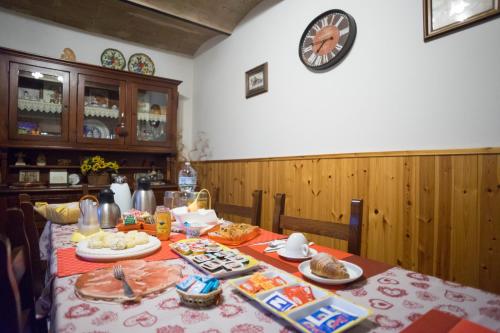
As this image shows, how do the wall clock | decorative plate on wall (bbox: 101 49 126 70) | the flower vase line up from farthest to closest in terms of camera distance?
decorative plate on wall (bbox: 101 49 126 70) < the flower vase < the wall clock

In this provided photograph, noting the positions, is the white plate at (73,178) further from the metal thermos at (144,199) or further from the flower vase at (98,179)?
the metal thermos at (144,199)

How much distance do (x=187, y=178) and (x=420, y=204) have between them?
104 inches

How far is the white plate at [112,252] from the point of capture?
822mm

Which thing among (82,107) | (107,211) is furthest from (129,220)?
(82,107)

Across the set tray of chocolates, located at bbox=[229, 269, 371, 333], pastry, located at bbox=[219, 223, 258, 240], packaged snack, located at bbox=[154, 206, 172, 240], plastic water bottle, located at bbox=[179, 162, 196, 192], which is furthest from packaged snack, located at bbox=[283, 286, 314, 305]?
plastic water bottle, located at bbox=[179, 162, 196, 192]

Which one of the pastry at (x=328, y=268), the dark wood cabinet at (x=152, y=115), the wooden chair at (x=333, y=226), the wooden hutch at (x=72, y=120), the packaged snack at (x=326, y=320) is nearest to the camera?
the packaged snack at (x=326, y=320)

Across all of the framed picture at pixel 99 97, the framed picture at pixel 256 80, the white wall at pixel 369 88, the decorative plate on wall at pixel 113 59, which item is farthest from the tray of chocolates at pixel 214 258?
the decorative plate on wall at pixel 113 59

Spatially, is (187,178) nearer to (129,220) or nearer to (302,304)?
Answer: (129,220)

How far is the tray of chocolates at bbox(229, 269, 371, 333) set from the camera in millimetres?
478

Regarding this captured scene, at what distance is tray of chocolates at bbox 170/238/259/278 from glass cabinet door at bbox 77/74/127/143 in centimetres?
227

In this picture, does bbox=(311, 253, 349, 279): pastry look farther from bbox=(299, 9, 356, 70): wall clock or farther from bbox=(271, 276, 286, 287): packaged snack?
bbox=(299, 9, 356, 70): wall clock

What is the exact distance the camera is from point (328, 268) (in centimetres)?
68

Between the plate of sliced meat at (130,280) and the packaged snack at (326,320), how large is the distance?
34cm

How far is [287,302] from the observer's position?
0.55 metres
